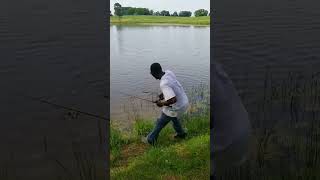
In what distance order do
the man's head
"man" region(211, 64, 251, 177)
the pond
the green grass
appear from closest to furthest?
"man" region(211, 64, 251, 177)
the green grass
the man's head
the pond

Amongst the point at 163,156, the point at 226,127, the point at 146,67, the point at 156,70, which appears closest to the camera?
the point at 226,127

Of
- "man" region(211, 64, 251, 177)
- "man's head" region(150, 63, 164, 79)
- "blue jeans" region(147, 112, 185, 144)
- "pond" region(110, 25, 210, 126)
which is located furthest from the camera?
"pond" region(110, 25, 210, 126)

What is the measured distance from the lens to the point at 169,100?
18.8 ft

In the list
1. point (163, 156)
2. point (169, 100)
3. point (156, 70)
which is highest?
point (156, 70)

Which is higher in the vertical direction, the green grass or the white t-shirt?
the white t-shirt

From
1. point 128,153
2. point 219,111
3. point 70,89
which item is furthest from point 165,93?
point 70,89

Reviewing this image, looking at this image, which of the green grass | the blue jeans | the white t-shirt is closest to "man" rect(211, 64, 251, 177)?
the green grass

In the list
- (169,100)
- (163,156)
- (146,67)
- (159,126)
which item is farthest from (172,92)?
(146,67)

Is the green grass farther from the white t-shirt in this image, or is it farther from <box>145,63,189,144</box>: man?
the white t-shirt

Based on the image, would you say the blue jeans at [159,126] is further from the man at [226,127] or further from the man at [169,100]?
the man at [226,127]

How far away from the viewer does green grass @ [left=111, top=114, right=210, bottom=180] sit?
15.6 feet

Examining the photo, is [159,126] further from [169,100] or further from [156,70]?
[156,70]

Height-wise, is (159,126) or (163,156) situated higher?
(159,126)

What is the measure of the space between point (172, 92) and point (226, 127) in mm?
2019
